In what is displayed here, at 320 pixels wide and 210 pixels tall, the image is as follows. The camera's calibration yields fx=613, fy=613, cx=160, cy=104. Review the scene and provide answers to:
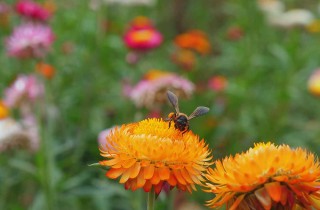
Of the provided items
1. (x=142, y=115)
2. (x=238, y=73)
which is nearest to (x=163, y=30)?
(x=238, y=73)

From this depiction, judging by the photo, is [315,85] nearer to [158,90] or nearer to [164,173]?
[158,90]

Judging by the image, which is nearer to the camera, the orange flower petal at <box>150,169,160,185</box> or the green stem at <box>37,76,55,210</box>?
the orange flower petal at <box>150,169,160,185</box>

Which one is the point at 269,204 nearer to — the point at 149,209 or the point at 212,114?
the point at 149,209

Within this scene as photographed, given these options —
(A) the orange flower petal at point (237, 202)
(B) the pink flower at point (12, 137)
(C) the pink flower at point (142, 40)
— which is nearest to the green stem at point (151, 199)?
(A) the orange flower petal at point (237, 202)

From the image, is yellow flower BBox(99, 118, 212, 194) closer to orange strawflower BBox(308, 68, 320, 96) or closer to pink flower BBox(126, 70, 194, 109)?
pink flower BBox(126, 70, 194, 109)

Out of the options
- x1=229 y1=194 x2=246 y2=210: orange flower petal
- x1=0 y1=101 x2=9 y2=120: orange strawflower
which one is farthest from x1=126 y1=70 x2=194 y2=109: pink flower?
x1=229 y1=194 x2=246 y2=210: orange flower petal

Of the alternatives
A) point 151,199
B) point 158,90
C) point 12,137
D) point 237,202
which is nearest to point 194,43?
point 158,90
